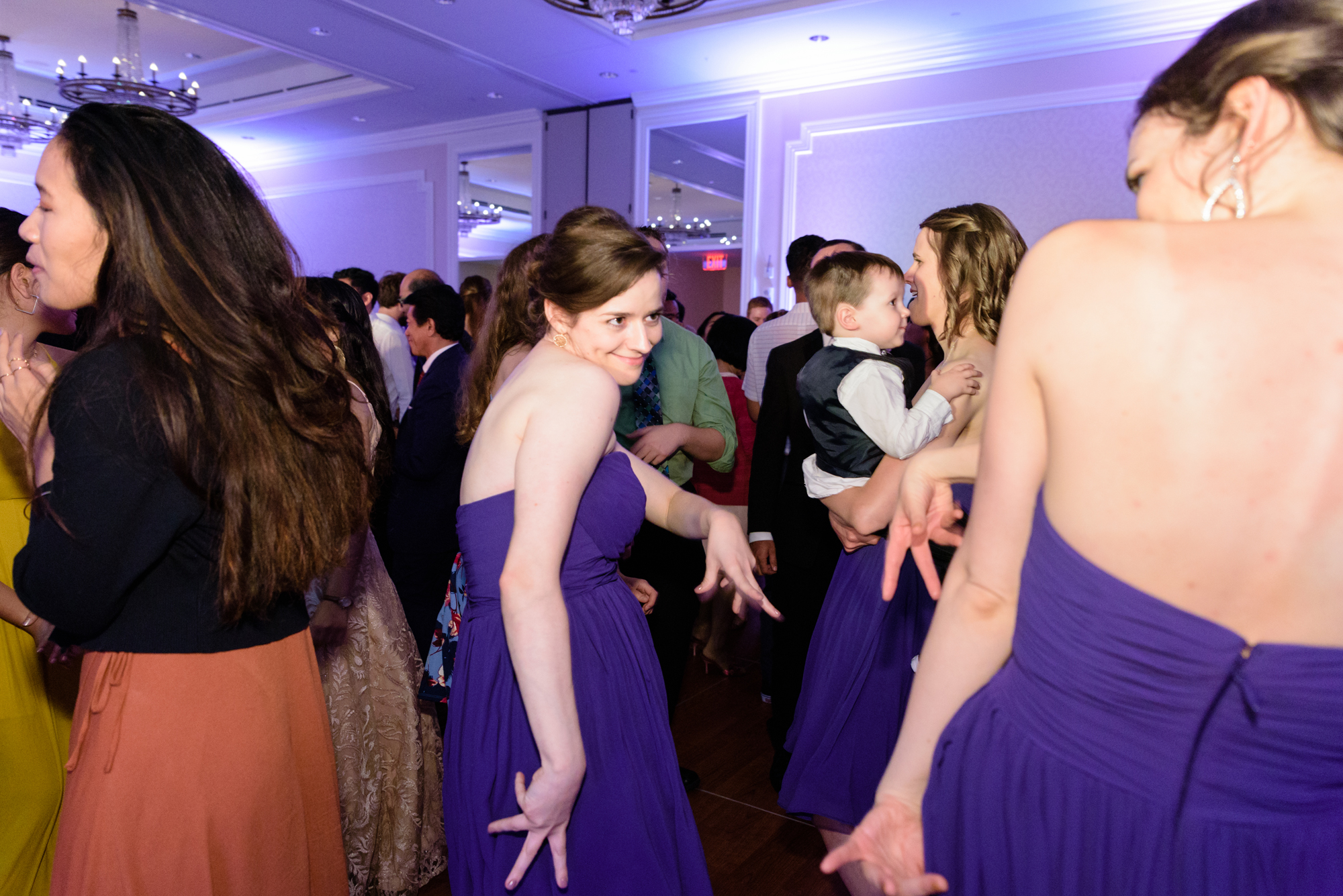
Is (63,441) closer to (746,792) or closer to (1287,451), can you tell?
(1287,451)

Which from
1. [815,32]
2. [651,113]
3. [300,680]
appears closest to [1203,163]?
[300,680]

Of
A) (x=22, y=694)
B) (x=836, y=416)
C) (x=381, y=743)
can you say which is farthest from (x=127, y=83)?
(x=836, y=416)

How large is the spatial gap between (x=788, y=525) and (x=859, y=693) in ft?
3.36

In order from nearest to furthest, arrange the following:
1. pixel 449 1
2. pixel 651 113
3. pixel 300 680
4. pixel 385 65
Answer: pixel 300 680 < pixel 449 1 < pixel 385 65 < pixel 651 113

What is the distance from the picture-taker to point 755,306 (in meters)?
7.35

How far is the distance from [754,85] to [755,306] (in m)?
2.14

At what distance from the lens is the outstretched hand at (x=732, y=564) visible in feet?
4.74

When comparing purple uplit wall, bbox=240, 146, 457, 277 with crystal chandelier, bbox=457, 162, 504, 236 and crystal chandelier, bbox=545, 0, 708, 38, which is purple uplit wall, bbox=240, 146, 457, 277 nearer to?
crystal chandelier, bbox=457, 162, 504, 236

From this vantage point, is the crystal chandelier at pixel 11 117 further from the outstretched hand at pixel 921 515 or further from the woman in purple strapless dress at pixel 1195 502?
the woman in purple strapless dress at pixel 1195 502

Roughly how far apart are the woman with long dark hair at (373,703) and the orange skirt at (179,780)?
1.01 m

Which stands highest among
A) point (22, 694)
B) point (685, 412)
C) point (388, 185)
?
point (388, 185)

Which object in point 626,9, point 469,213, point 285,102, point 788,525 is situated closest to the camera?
point 788,525

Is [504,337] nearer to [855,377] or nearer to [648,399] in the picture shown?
[648,399]

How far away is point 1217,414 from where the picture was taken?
2.56ft
